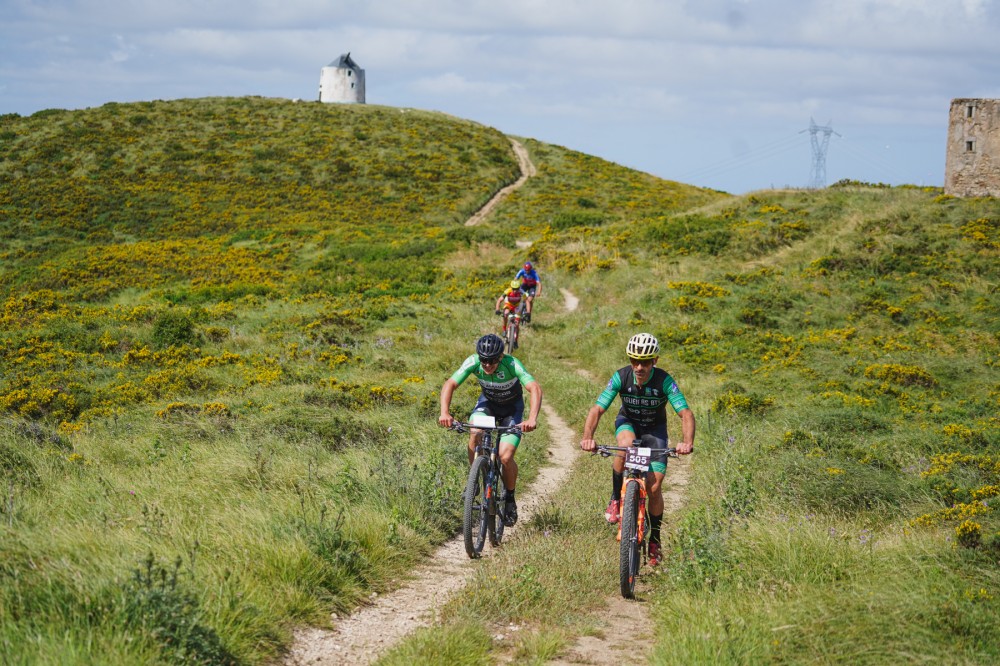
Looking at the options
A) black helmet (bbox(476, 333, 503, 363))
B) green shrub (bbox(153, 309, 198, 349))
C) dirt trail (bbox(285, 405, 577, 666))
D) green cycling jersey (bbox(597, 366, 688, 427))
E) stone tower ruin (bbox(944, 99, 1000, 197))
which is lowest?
dirt trail (bbox(285, 405, 577, 666))

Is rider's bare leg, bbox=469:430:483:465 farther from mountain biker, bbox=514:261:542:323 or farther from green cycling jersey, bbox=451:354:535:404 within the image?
mountain biker, bbox=514:261:542:323

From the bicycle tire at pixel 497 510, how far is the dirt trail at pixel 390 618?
160 mm

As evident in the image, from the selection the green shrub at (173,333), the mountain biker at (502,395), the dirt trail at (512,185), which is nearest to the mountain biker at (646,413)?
the mountain biker at (502,395)

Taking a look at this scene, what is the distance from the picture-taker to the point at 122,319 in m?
23.3

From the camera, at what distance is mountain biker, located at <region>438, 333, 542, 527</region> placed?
305 inches

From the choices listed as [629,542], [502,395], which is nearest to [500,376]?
[502,395]

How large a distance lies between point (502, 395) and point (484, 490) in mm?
924

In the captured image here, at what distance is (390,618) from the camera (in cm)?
618

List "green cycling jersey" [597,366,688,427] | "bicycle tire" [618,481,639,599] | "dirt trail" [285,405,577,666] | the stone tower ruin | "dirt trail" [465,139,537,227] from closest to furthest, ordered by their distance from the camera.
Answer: "dirt trail" [285,405,577,666]
"bicycle tire" [618,481,639,599]
"green cycling jersey" [597,366,688,427]
the stone tower ruin
"dirt trail" [465,139,537,227]

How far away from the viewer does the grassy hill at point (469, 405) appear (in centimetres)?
526

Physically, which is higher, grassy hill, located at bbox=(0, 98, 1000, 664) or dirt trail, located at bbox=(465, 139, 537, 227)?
dirt trail, located at bbox=(465, 139, 537, 227)

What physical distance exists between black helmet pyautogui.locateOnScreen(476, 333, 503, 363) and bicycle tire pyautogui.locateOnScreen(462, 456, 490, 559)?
35.9 inches

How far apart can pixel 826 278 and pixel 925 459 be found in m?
14.7

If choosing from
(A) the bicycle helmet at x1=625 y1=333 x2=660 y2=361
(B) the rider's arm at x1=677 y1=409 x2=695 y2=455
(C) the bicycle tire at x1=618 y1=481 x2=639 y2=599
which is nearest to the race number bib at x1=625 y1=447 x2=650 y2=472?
(C) the bicycle tire at x1=618 y1=481 x2=639 y2=599
